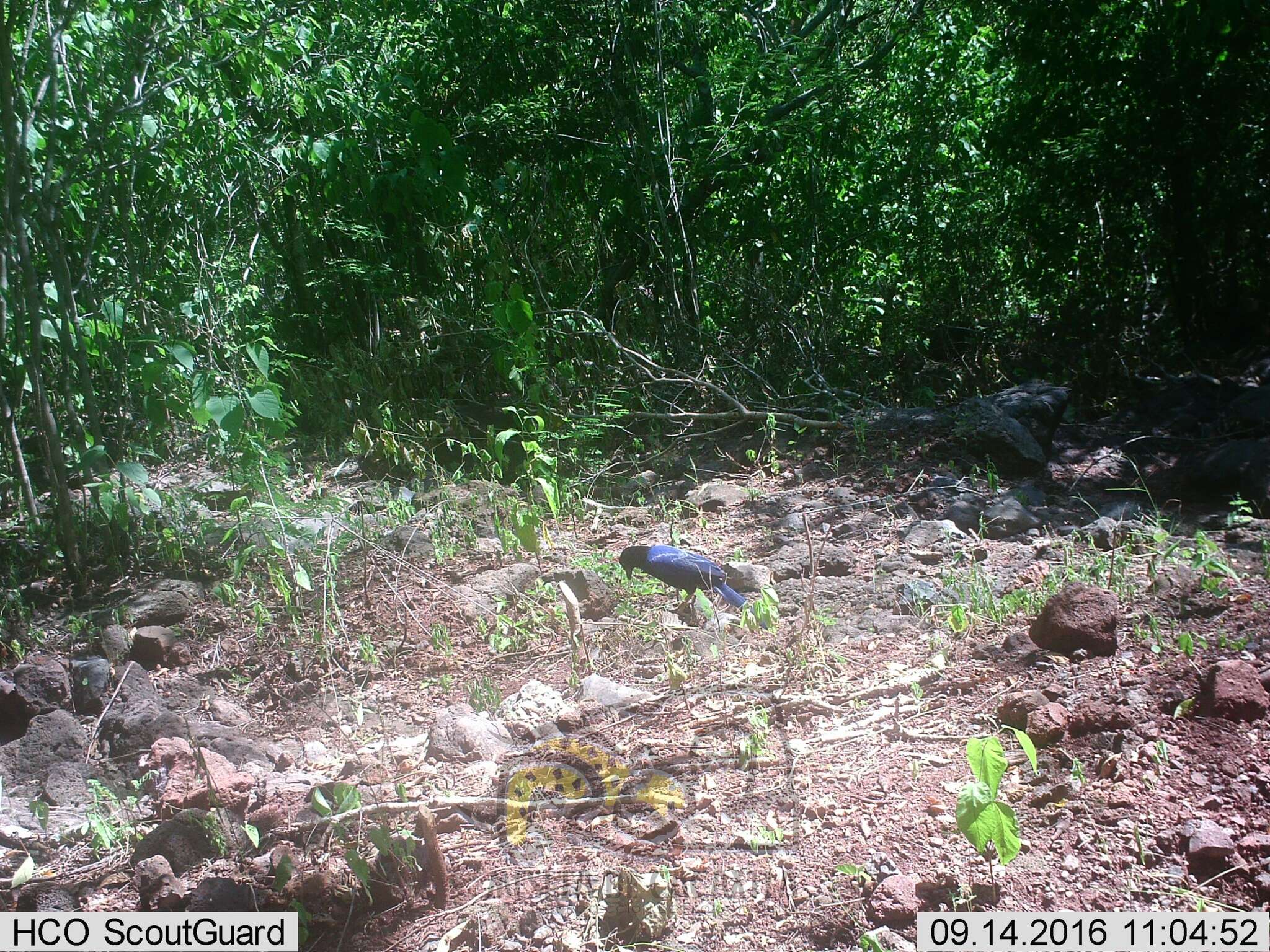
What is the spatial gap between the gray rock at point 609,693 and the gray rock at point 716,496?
1477 mm

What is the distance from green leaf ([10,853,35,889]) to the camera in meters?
2.19

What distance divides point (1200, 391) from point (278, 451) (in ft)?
14.1

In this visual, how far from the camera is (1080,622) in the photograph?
2588 millimetres

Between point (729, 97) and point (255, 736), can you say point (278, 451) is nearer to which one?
point (255, 736)

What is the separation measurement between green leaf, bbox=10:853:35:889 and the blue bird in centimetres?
185

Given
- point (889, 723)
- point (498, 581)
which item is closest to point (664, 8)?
point (498, 581)

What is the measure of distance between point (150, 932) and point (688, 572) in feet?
5.86

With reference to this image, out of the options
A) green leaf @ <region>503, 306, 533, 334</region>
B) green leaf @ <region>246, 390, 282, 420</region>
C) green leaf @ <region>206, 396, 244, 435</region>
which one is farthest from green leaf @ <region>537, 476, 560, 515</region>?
green leaf @ <region>206, 396, 244, 435</region>

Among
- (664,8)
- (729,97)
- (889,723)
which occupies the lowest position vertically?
(889,723)

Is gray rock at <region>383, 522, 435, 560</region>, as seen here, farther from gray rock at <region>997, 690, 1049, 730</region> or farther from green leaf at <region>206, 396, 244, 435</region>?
gray rock at <region>997, 690, 1049, 730</region>

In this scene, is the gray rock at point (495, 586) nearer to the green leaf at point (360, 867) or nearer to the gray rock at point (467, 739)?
the gray rock at point (467, 739)

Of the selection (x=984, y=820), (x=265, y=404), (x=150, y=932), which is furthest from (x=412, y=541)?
(x=984, y=820)

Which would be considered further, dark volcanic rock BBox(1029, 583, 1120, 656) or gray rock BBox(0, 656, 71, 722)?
gray rock BBox(0, 656, 71, 722)

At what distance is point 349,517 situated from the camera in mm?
4027
